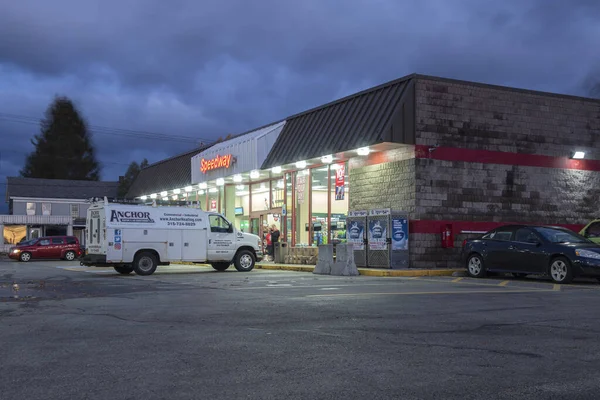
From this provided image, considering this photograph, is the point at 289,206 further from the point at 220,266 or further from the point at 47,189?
the point at 47,189

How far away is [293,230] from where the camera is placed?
2883cm

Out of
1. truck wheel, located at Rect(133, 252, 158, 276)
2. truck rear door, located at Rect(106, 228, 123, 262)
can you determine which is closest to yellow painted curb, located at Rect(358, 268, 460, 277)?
truck wheel, located at Rect(133, 252, 158, 276)

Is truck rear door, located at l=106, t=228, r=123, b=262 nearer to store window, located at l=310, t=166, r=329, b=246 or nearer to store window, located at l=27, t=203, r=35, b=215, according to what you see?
store window, located at l=310, t=166, r=329, b=246

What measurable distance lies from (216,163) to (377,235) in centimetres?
1425

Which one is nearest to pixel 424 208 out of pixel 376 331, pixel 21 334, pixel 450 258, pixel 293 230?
pixel 450 258

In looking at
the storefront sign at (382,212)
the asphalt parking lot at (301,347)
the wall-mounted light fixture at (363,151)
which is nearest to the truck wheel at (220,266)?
the storefront sign at (382,212)

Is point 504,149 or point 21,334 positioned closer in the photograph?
point 21,334

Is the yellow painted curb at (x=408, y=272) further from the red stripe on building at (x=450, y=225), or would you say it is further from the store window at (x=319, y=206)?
the store window at (x=319, y=206)

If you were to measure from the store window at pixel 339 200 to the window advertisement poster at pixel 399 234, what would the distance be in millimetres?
4437

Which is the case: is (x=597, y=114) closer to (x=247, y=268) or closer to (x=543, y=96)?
(x=543, y=96)

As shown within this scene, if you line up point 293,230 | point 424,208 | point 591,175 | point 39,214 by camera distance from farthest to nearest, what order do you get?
point 39,214 < point 293,230 < point 591,175 < point 424,208

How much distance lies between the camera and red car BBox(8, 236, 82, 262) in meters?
37.2

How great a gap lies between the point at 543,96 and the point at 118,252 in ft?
55.2

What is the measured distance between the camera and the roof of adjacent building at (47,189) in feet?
207
